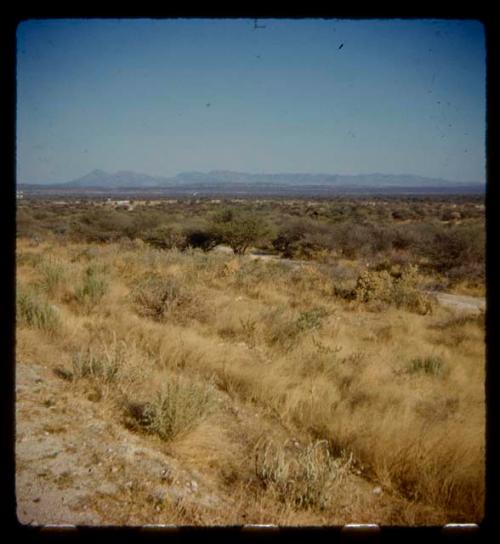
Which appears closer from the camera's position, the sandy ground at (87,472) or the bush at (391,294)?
the sandy ground at (87,472)

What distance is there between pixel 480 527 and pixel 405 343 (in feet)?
17.4

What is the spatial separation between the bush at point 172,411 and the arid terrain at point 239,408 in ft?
0.04

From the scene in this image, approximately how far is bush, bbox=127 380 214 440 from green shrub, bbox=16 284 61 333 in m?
2.37

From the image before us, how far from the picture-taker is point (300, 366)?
5176mm

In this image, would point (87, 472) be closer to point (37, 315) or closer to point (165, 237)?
point (37, 315)

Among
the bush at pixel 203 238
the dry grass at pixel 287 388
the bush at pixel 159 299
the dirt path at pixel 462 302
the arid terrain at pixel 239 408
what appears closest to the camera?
the arid terrain at pixel 239 408

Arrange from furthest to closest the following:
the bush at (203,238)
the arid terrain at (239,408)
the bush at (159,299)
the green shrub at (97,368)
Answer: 1. the bush at (203,238)
2. the bush at (159,299)
3. the green shrub at (97,368)
4. the arid terrain at (239,408)

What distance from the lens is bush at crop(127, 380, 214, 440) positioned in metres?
3.35

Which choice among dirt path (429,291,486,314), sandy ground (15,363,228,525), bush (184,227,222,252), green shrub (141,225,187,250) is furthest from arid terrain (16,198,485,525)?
bush (184,227,222,252)

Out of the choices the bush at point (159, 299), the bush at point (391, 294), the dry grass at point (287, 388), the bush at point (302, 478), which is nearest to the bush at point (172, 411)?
the dry grass at point (287, 388)

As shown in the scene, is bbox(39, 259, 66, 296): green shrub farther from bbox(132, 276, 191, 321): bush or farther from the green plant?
the green plant

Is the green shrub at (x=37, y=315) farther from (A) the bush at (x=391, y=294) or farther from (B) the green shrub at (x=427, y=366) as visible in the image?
(A) the bush at (x=391, y=294)

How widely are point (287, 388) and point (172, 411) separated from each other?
4.82 feet

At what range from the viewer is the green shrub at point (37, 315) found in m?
5.55
